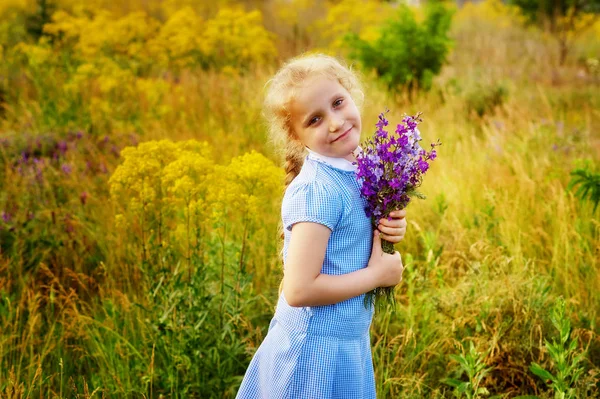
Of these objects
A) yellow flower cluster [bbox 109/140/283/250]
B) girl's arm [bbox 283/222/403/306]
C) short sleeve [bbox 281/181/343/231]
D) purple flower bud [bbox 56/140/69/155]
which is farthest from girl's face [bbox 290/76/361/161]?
purple flower bud [bbox 56/140/69/155]

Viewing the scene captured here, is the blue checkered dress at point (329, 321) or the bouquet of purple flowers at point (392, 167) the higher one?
the bouquet of purple flowers at point (392, 167)

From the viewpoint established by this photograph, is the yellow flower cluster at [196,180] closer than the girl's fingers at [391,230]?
No

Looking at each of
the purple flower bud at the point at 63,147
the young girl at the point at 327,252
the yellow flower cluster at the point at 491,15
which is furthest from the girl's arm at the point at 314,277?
the yellow flower cluster at the point at 491,15

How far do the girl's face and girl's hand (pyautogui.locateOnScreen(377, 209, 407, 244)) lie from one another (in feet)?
0.68

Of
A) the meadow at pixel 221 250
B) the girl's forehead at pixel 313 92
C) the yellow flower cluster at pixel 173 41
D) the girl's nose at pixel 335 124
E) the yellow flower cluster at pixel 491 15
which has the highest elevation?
the yellow flower cluster at pixel 491 15

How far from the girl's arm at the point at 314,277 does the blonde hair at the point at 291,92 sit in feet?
1.08

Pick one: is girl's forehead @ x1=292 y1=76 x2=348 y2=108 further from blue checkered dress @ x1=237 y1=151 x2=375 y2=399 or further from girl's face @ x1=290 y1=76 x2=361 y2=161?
blue checkered dress @ x1=237 y1=151 x2=375 y2=399

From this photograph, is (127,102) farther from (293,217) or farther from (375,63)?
(293,217)

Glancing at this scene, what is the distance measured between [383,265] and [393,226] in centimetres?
11

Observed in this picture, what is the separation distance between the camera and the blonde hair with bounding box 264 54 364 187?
152 cm

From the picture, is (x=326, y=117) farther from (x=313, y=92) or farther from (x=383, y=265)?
(x=383, y=265)

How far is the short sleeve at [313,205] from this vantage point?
139 centimetres

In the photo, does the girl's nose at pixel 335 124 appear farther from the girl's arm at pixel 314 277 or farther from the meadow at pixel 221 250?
the meadow at pixel 221 250

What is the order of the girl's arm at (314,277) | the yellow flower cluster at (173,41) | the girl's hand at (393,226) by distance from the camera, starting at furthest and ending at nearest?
the yellow flower cluster at (173,41), the girl's hand at (393,226), the girl's arm at (314,277)
